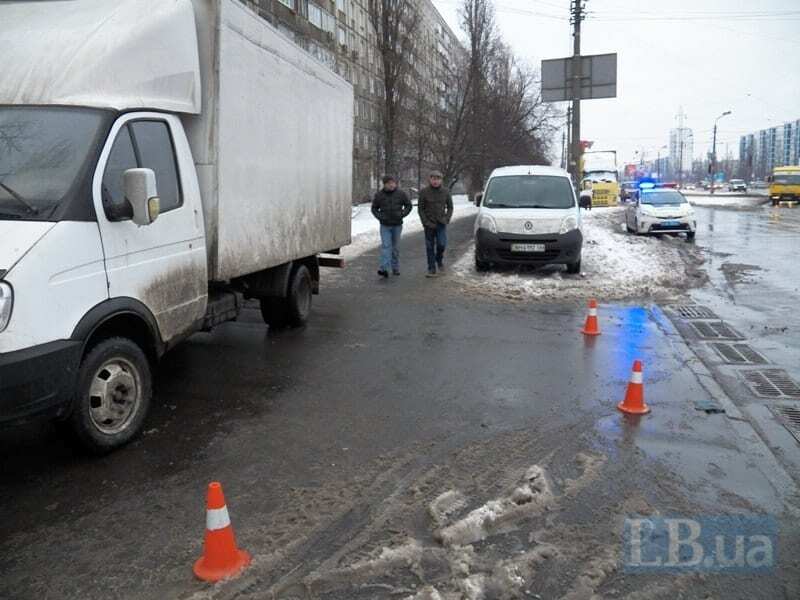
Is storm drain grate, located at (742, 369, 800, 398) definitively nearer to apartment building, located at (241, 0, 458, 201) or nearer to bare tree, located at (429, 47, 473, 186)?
apartment building, located at (241, 0, 458, 201)

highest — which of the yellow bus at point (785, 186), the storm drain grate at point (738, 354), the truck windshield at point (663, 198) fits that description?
the yellow bus at point (785, 186)

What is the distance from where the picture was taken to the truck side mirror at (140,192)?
13.9 ft

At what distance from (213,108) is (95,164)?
1.43m

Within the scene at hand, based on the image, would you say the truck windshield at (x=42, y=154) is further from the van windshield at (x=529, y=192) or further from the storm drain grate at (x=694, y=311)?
the van windshield at (x=529, y=192)

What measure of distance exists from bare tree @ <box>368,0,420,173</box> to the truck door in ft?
79.4

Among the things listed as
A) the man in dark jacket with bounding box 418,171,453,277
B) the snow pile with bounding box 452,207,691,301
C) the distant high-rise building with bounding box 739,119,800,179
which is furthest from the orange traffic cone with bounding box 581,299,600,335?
the distant high-rise building with bounding box 739,119,800,179

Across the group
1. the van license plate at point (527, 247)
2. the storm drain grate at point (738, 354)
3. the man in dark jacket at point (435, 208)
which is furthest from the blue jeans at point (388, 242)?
the storm drain grate at point (738, 354)

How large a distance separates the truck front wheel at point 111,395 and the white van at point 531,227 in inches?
343

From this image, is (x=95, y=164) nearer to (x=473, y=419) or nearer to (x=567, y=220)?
(x=473, y=419)

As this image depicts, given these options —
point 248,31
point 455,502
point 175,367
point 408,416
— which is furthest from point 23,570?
point 248,31

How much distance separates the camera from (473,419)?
515 centimetres

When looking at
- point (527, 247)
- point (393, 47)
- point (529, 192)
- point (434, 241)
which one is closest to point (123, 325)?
point (434, 241)

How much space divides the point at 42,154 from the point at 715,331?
7598 mm

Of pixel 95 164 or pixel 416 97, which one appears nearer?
pixel 95 164
